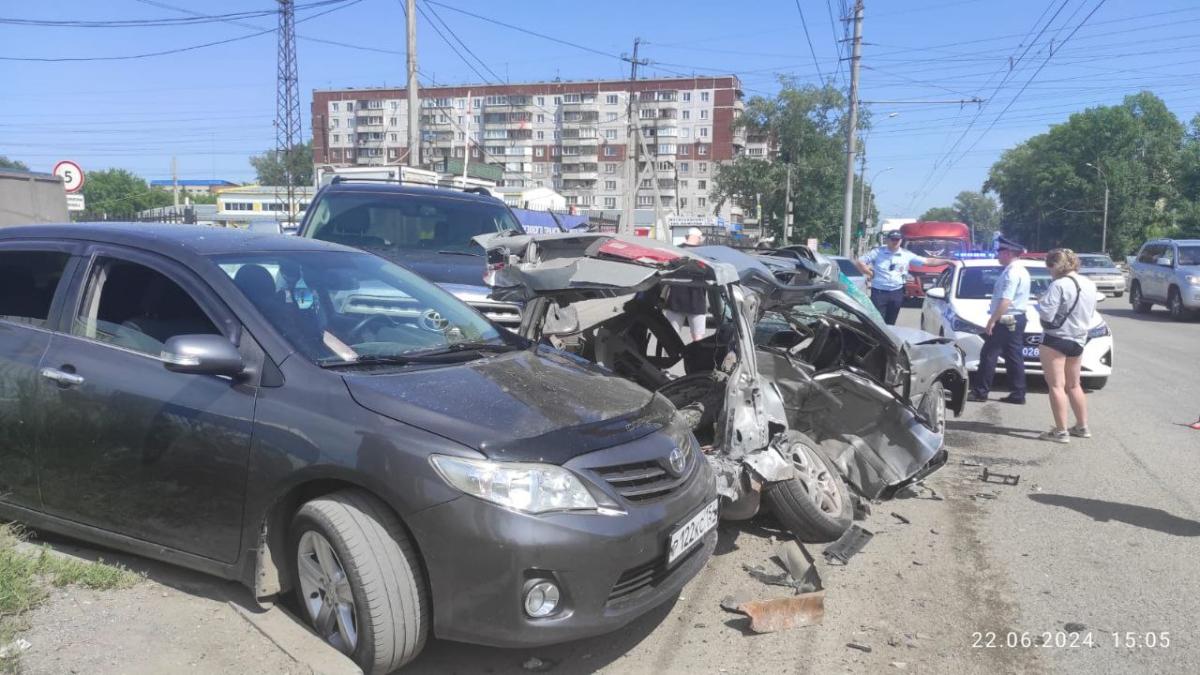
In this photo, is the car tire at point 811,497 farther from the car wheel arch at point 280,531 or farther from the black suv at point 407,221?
the black suv at point 407,221

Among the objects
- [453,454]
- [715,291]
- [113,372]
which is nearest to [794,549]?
[715,291]

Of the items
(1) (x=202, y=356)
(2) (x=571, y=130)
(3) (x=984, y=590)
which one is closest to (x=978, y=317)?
(3) (x=984, y=590)

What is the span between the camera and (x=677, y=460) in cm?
357

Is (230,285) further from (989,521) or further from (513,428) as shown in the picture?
(989,521)

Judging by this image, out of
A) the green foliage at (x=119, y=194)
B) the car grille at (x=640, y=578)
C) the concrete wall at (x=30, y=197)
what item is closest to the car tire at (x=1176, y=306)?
the car grille at (x=640, y=578)

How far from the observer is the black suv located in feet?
25.2

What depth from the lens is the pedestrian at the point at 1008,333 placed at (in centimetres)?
877

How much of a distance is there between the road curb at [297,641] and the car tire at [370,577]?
0.19 ft

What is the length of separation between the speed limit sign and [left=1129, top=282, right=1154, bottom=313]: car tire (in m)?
26.6

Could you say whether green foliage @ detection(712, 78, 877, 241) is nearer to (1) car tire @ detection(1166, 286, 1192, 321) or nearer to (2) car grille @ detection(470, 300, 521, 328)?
(1) car tire @ detection(1166, 286, 1192, 321)

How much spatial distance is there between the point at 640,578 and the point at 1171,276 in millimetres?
22306

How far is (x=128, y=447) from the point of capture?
3564 millimetres

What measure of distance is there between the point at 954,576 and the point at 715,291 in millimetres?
2084

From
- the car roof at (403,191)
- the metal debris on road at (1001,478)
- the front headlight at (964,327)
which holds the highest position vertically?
the car roof at (403,191)
